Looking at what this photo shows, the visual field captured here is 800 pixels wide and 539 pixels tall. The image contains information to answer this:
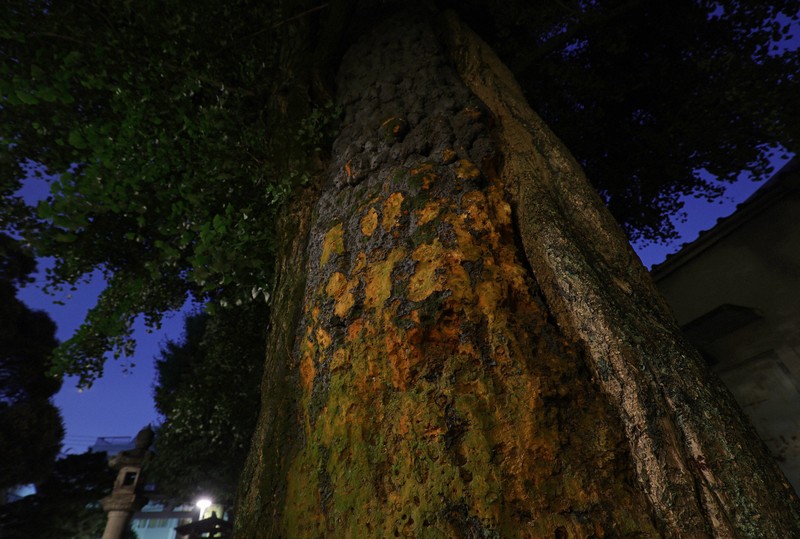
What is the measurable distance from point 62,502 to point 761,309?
18.6 metres

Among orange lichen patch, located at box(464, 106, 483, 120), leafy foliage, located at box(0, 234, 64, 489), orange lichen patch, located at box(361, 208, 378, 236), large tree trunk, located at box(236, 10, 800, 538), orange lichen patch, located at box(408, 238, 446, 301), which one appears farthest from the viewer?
leafy foliage, located at box(0, 234, 64, 489)

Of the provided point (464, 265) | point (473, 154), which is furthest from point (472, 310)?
point (473, 154)

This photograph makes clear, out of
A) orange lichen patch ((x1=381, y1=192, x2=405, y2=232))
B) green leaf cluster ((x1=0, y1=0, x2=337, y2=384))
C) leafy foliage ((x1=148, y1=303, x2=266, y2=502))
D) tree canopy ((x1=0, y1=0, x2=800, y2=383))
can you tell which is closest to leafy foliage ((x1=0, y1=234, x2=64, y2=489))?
leafy foliage ((x1=148, y1=303, x2=266, y2=502))

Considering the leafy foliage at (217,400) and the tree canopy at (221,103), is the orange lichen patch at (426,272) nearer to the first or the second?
the tree canopy at (221,103)

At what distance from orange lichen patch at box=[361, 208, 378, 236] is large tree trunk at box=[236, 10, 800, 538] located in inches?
0.5

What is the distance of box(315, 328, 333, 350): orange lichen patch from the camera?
1.70 m

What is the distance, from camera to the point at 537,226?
6.16ft

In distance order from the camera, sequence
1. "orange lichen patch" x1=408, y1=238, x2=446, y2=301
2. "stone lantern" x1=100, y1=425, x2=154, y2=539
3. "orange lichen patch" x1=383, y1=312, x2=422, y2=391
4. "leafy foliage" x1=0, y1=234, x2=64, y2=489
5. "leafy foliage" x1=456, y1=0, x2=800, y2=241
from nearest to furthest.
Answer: "orange lichen patch" x1=383, y1=312, x2=422, y2=391 → "orange lichen patch" x1=408, y1=238, x2=446, y2=301 → "leafy foliage" x1=456, y1=0, x2=800, y2=241 → "stone lantern" x1=100, y1=425, x2=154, y2=539 → "leafy foliage" x1=0, y1=234, x2=64, y2=489

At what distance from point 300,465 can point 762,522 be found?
1.52 metres

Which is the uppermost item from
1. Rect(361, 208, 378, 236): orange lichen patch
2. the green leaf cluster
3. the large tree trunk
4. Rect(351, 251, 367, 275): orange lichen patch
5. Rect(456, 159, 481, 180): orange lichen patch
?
the green leaf cluster

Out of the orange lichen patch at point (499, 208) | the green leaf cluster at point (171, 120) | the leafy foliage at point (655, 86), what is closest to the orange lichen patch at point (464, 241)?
the orange lichen patch at point (499, 208)

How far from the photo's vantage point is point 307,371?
5.72 ft

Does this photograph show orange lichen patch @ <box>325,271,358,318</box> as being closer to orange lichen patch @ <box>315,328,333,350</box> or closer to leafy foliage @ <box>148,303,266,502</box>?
orange lichen patch @ <box>315,328,333,350</box>

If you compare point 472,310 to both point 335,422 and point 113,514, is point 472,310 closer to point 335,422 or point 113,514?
point 335,422
